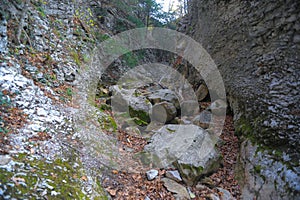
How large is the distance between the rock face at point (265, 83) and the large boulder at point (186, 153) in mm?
648

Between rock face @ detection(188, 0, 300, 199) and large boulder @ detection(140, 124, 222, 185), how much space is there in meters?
0.65

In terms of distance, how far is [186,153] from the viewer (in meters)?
3.72

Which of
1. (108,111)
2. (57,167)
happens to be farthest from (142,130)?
(57,167)

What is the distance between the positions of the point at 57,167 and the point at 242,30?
5.56m

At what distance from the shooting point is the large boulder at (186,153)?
346 cm

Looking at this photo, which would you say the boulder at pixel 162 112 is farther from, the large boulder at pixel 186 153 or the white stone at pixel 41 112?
the white stone at pixel 41 112

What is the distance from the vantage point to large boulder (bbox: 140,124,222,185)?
3.46 meters

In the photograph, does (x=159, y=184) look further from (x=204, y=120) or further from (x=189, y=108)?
(x=189, y=108)

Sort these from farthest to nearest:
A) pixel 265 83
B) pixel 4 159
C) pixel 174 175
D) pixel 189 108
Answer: pixel 189 108
pixel 265 83
pixel 174 175
pixel 4 159

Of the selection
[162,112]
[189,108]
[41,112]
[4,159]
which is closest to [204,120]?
[189,108]

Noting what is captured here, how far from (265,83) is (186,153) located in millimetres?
2212

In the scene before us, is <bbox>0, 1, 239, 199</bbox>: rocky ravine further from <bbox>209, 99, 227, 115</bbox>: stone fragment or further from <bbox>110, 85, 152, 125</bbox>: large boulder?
<bbox>209, 99, 227, 115</bbox>: stone fragment

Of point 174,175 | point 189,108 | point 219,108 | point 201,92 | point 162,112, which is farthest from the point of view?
point 201,92

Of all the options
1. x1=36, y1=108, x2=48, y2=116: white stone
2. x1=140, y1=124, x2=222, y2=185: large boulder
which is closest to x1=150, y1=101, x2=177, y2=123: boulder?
x1=140, y1=124, x2=222, y2=185: large boulder
